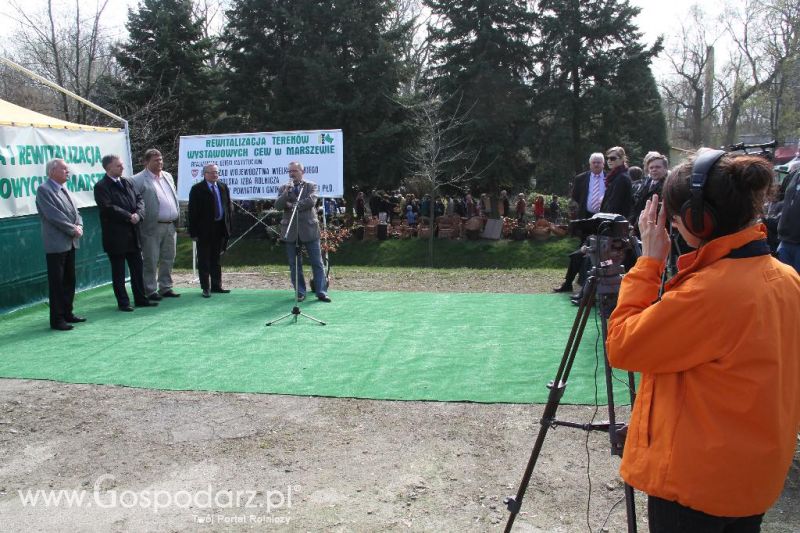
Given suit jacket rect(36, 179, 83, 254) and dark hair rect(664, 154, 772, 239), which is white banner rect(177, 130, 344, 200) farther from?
dark hair rect(664, 154, 772, 239)

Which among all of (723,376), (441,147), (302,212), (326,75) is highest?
(326,75)

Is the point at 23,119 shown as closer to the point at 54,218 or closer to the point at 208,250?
the point at 54,218

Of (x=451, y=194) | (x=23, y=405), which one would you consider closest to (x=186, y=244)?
(x=451, y=194)

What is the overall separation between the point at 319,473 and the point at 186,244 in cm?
1915

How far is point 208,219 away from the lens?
8711 millimetres

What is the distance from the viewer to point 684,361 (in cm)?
156

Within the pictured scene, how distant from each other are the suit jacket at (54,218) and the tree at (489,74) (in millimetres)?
17324

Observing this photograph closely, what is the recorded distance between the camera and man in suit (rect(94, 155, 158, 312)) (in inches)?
304

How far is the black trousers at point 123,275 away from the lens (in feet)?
25.9

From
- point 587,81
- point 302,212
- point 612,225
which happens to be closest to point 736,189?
point 612,225

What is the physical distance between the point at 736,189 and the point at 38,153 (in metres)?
8.79

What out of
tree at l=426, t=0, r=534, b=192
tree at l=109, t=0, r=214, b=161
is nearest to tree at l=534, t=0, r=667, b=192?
tree at l=426, t=0, r=534, b=192

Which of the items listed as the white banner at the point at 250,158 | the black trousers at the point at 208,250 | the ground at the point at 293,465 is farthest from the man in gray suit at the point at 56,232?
the white banner at the point at 250,158

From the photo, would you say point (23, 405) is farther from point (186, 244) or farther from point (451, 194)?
point (451, 194)
